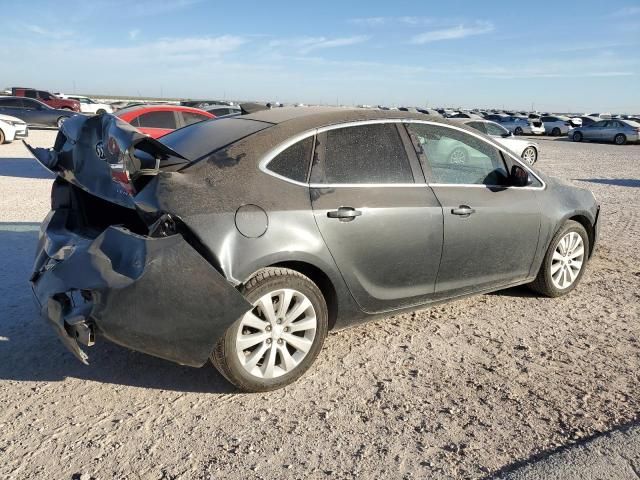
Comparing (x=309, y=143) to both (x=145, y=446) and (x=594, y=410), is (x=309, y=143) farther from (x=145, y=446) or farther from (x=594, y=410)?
(x=594, y=410)

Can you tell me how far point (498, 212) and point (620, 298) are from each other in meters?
1.72

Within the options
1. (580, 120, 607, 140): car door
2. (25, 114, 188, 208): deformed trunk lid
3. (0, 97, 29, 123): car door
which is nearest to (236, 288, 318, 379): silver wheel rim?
(25, 114, 188, 208): deformed trunk lid

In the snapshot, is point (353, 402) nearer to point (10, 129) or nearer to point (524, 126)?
point (10, 129)

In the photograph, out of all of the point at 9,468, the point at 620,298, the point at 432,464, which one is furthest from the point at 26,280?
the point at 620,298

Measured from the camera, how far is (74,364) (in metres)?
3.62

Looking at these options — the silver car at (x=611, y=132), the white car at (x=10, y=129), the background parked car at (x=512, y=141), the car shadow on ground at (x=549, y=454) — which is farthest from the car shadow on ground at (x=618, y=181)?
the silver car at (x=611, y=132)

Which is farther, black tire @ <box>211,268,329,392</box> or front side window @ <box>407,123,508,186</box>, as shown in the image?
front side window @ <box>407,123,508,186</box>

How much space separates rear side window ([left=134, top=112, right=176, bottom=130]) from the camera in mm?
11484

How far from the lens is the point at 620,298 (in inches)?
200

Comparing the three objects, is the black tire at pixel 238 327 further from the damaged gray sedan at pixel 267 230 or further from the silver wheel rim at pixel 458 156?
the silver wheel rim at pixel 458 156

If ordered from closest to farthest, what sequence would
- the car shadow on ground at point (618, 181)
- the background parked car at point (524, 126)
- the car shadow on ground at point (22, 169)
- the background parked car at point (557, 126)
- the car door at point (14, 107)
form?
the car shadow on ground at point (22, 169)
the car shadow on ground at point (618, 181)
the car door at point (14, 107)
the background parked car at point (524, 126)
the background parked car at point (557, 126)

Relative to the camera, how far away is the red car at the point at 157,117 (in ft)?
37.3

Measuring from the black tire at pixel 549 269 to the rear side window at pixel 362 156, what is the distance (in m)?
1.73

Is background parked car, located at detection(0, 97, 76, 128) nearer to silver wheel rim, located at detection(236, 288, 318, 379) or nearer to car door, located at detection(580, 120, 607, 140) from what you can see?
silver wheel rim, located at detection(236, 288, 318, 379)
